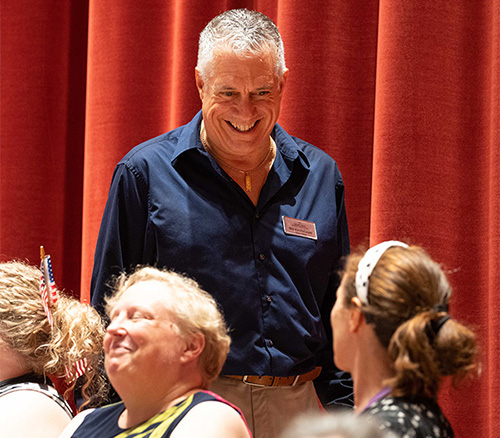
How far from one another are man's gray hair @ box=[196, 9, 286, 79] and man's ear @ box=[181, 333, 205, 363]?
623 millimetres

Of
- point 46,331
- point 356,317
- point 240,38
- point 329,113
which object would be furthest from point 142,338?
point 329,113

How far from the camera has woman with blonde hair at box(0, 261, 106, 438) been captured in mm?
1817

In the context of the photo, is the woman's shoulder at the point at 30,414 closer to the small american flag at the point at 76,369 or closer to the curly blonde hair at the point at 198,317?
the small american flag at the point at 76,369

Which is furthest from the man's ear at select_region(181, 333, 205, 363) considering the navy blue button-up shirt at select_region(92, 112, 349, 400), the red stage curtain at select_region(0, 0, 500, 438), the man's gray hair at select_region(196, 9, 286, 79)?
the red stage curtain at select_region(0, 0, 500, 438)

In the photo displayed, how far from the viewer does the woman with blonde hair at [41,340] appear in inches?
71.6

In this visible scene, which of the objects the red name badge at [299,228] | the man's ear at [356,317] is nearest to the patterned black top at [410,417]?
the man's ear at [356,317]

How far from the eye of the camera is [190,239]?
5.77ft

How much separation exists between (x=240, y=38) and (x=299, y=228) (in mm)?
439

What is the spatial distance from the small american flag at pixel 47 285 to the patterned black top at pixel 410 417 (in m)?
0.84

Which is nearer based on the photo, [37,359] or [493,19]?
[37,359]

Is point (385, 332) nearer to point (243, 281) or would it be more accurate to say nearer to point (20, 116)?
point (243, 281)

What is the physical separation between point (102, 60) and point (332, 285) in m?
1.26

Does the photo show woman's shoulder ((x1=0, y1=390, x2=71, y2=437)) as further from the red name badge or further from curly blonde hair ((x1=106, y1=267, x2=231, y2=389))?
the red name badge

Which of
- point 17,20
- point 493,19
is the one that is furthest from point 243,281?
point 17,20
